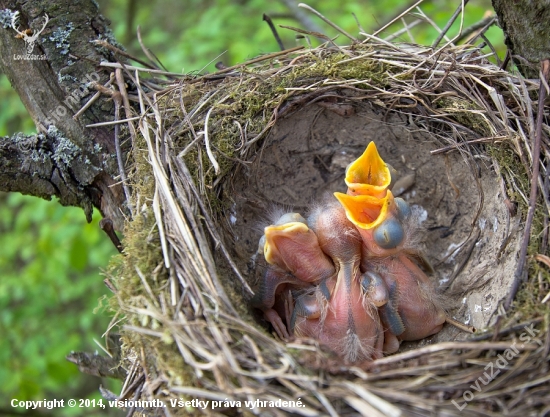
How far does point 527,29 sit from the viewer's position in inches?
60.3

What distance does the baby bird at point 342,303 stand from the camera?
171 centimetres

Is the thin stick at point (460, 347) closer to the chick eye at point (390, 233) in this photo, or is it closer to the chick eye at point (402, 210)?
the chick eye at point (390, 233)

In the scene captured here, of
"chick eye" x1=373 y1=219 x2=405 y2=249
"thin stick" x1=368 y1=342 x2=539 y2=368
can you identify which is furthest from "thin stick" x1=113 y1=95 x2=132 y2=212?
"thin stick" x1=368 y1=342 x2=539 y2=368

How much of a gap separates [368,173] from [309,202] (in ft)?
1.63

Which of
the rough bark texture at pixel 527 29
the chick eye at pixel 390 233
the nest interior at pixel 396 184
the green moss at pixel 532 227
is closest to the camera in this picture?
the green moss at pixel 532 227

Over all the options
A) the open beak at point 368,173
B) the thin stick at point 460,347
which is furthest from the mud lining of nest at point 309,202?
the open beak at point 368,173

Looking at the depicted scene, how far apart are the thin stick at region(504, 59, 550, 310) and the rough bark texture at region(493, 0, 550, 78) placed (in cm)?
5

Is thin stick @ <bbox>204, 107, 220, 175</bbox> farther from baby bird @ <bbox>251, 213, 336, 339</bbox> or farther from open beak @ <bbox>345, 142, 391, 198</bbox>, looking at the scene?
open beak @ <bbox>345, 142, 391, 198</bbox>

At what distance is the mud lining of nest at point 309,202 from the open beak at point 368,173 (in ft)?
1.10

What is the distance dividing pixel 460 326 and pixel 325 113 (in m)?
1.00

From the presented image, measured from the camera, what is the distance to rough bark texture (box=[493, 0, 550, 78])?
1466 mm

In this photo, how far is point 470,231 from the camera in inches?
77.5

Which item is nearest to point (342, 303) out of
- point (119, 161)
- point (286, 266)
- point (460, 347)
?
point (286, 266)

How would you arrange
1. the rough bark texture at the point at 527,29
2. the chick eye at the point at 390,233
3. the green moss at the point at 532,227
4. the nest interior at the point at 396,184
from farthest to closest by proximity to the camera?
the nest interior at the point at 396,184
the chick eye at the point at 390,233
the rough bark texture at the point at 527,29
the green moss at the point at 532,227
